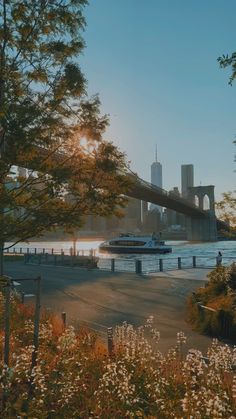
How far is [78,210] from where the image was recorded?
8.01 meters

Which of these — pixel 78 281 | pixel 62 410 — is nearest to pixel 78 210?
pixel 62 410

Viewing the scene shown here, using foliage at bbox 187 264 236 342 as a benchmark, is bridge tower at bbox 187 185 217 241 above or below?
above

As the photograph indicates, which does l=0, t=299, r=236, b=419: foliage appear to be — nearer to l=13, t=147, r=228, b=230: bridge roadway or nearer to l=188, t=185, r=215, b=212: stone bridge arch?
l=13, t=147, r=228, b=230: bridge roadway

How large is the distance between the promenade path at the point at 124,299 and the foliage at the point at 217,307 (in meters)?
0.44

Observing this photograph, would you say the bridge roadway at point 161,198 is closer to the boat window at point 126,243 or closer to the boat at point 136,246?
the boat at point 136,246

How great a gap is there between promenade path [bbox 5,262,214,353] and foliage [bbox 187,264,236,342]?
0.44 metres

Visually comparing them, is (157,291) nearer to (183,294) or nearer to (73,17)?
(183,294)

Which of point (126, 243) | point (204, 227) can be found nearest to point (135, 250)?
point (126, 243)

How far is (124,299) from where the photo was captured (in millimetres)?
20391

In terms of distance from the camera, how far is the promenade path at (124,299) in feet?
48.2

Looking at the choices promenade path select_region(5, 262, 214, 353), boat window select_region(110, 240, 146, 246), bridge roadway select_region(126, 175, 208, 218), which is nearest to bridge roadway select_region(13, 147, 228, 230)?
bridge roadway select_region(126, 175, 208, 218)

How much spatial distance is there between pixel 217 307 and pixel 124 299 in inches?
272

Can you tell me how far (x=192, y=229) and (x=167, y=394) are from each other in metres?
130

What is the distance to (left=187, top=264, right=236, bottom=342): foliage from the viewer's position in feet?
43.2
